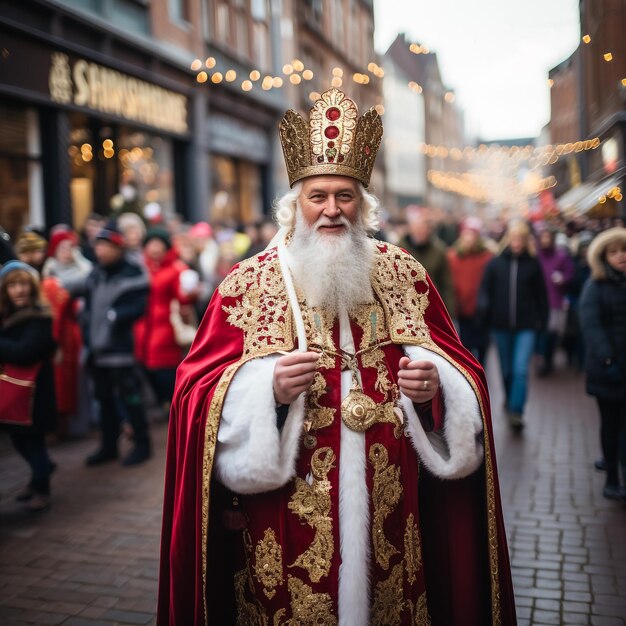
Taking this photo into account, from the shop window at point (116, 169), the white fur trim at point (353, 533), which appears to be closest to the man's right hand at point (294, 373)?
the white fur trim at point (353, 533)

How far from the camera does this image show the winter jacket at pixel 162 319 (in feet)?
25.0

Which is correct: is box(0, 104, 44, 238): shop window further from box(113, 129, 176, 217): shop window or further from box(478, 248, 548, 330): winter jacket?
box(478, 248, 548, 330): winter jacket

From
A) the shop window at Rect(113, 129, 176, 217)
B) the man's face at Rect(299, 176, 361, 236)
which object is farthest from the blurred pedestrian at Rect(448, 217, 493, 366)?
the man's face at Rect(299, 176, 361, 236)

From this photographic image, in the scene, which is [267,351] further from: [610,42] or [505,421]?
[505,421]

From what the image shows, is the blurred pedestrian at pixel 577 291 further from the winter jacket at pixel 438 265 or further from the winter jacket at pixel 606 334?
the winter jacket at pixel 606 334

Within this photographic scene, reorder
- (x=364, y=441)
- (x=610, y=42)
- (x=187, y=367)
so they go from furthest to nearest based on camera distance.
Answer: (x=610, y=42) → (x=187, y=367) → (x=364, y=441)

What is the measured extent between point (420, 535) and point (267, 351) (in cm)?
98

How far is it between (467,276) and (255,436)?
7257 millimetres

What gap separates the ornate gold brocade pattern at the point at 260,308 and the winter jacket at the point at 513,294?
18.1 ft

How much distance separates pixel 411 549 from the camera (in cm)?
286

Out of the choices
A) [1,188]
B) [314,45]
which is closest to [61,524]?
[1,188]

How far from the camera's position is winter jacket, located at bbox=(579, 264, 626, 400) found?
219 inches

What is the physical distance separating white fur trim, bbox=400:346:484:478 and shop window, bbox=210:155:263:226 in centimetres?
1482

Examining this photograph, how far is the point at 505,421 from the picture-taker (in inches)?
323
